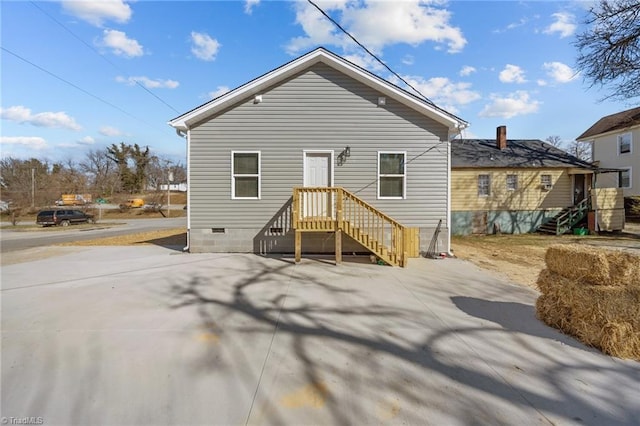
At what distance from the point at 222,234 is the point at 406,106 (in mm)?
6515

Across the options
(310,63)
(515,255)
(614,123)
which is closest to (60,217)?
(310,63)

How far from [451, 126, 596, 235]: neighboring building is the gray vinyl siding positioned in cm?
830

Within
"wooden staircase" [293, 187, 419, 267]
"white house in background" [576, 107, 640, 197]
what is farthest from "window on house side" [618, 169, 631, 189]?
"wooden staircase" [293, 187, 419, 267]

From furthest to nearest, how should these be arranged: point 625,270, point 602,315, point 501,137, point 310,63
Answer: point 501,137 → point 310,63 → point 625,270 → point 602,315

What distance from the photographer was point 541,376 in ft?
9.07

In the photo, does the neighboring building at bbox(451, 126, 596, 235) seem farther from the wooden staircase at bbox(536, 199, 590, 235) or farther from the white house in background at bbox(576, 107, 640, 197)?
the white house in background at bbox(576, 107, 640, 197)

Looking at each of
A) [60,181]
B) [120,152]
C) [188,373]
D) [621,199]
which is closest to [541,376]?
[188,373]

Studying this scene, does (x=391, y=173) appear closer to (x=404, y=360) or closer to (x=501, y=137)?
(x=404, y=360)

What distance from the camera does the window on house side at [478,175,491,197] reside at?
15867 mm

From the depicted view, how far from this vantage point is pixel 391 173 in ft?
28.3

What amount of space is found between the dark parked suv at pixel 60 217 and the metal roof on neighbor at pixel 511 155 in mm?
28553

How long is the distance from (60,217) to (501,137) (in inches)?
1258

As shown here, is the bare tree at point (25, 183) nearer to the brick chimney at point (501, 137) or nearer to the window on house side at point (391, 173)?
the window on house side at point (391, 173)

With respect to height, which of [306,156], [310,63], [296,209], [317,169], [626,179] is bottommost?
[296,209]
